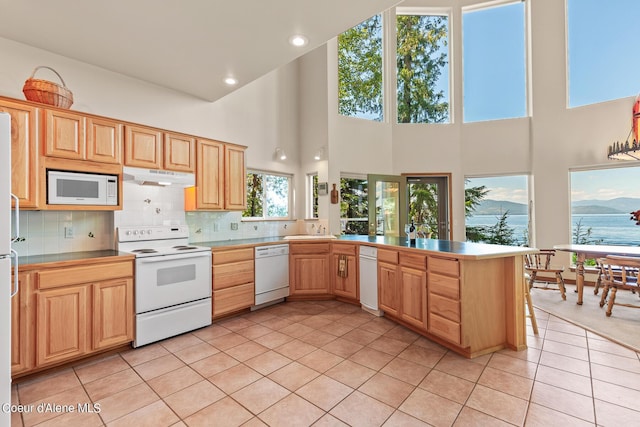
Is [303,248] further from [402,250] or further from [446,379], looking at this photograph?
[446,379]

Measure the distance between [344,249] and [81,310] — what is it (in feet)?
9.24

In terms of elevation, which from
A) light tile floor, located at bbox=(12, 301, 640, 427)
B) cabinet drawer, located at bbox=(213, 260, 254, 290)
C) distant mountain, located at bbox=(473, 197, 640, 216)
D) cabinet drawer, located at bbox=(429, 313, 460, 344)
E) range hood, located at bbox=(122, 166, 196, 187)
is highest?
range hood, located at bbox=(122, 166, 196, 187)

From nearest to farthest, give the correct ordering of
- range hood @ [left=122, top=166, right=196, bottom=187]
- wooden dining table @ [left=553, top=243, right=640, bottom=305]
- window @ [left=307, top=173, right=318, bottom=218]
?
range hood @ [left=122, top=166, right=196, bottom=187], wooden dining table @ [left=553, top=243, right=640, bottom=305], window @ [left=307, top=173, right=318, bottom=218]

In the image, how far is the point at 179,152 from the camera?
3.43 m

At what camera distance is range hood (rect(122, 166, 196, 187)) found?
300cm

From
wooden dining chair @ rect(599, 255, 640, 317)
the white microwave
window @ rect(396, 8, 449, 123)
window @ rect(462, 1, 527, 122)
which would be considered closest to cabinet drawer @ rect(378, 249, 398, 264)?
wooden dining chair @ rect(599, 255, 640, 317)

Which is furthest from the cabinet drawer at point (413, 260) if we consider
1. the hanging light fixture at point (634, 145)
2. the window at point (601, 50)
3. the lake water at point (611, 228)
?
the window at point (601, 50)

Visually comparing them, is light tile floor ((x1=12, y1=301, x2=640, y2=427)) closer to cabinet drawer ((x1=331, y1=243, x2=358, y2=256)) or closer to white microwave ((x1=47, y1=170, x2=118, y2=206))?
cabinet drawer ((x1=331, y1=243, x2=358, y2=256))

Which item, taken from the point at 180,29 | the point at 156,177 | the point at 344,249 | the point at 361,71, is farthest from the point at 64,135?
the point at 361,71

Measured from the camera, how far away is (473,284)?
254 centimetres

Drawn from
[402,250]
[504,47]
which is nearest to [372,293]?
[402,250]

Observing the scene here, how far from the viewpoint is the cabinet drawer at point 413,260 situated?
2859 mm

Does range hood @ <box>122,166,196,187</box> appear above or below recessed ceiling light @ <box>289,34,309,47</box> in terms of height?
below

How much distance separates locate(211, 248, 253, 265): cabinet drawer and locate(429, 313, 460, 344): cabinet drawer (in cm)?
220
